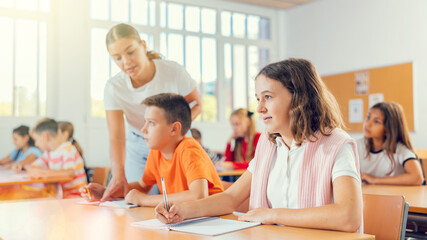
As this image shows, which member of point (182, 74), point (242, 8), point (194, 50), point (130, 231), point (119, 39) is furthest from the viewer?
point (242, 8)

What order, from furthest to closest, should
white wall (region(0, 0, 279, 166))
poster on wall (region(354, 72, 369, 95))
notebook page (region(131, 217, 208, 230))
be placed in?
1. poster on wall (region(354, 72, 369, 95))
2. white wall (region(0, 0, 279, 166))
3. notebook page (region(131, 217, 208, 230))

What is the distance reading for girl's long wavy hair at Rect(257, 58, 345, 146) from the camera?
141 cm

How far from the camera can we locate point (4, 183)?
3.25 meters

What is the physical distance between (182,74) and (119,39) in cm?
45

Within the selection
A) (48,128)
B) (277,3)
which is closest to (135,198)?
(48,128)

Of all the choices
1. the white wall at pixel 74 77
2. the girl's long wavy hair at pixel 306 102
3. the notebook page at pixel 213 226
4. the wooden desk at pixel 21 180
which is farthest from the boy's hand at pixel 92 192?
the white wall at pixel 74 77

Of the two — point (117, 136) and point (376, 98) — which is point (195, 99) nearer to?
point (117, 136)

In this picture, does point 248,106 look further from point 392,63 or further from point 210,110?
point 392,63

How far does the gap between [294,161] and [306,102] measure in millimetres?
200

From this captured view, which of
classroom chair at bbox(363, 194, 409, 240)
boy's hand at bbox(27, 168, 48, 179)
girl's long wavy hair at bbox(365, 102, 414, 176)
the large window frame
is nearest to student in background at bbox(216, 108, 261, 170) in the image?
girl's long wavy hair at bbox(365, 102, 414, 176)

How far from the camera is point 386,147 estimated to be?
9.93 ft

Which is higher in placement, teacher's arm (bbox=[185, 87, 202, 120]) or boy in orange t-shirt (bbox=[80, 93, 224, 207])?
teacher's arm (bbox=[185, 87, 202, 120])

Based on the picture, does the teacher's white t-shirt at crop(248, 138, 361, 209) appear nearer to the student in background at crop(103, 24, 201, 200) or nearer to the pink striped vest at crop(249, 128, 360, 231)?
the pink striped vest at crop(249, 128, 360, 231)

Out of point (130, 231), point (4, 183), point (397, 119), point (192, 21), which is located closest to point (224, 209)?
point (130, 231)
